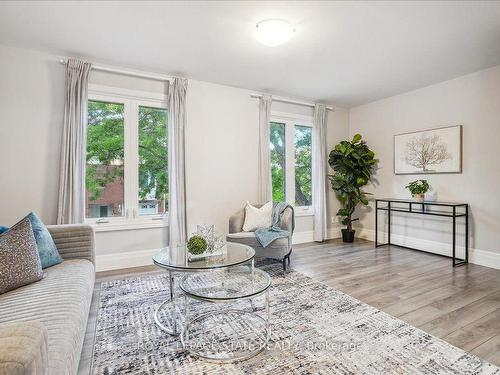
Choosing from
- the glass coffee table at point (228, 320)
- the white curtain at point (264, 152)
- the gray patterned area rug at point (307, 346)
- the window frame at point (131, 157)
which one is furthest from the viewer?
the white curtain at point (264, 152)

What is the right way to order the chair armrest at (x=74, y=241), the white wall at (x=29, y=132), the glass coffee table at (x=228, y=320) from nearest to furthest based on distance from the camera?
1. the glass coffee table at (x=228, y=320)
2. the chair armrest at (x=74, y=241)
3. the white wall at (x=29, y=132)

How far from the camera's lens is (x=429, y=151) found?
4414mm

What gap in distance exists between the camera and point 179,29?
281 centimetres

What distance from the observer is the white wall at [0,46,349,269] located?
126 inches

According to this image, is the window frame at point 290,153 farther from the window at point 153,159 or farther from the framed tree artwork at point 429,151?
the window at point 153,159

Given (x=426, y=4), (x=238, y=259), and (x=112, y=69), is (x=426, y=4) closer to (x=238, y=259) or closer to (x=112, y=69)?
(x=238, y=259)

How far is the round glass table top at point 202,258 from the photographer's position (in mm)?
2141

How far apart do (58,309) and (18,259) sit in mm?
601

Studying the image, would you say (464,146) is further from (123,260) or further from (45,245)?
(45,245)

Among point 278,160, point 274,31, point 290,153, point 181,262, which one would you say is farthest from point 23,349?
point 290,153

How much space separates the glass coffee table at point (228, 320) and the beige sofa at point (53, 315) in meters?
0.69

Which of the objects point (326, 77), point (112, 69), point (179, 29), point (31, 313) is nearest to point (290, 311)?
point (31, 313)

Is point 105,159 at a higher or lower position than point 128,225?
higher

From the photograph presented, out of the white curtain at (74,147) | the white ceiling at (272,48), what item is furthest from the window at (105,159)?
the white ceiling at (272,48)
